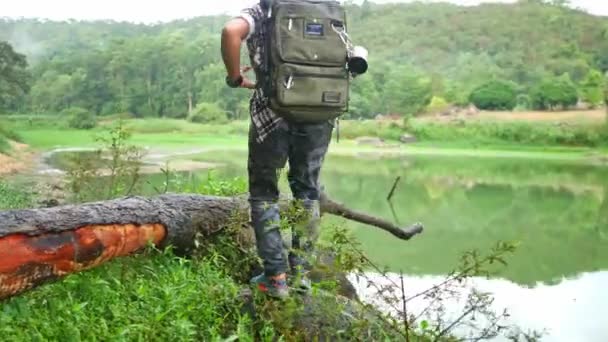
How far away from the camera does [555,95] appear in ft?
32.3

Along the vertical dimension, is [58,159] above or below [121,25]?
below

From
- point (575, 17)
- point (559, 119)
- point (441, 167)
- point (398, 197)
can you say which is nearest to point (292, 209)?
point (398, 197)

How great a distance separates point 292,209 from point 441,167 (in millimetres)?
6800

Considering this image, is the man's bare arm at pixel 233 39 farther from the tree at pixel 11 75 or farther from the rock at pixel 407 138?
the rock at pixel 407 138

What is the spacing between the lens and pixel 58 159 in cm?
625

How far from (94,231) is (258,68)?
0.65m

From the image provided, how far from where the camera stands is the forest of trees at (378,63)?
8258mm

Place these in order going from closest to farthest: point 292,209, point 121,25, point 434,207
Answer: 1. point 292,209
2. point 434,207
3. point 121,25

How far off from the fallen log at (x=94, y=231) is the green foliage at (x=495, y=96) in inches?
305

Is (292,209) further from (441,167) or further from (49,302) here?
(441,167)

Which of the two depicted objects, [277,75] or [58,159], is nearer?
[277,75]

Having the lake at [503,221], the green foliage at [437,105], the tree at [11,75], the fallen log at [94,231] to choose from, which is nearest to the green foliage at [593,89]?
the lake at [503,221]

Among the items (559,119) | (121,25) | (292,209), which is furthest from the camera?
(121,25)

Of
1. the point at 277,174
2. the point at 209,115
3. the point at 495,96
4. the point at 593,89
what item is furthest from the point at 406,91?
the point at 277,174
